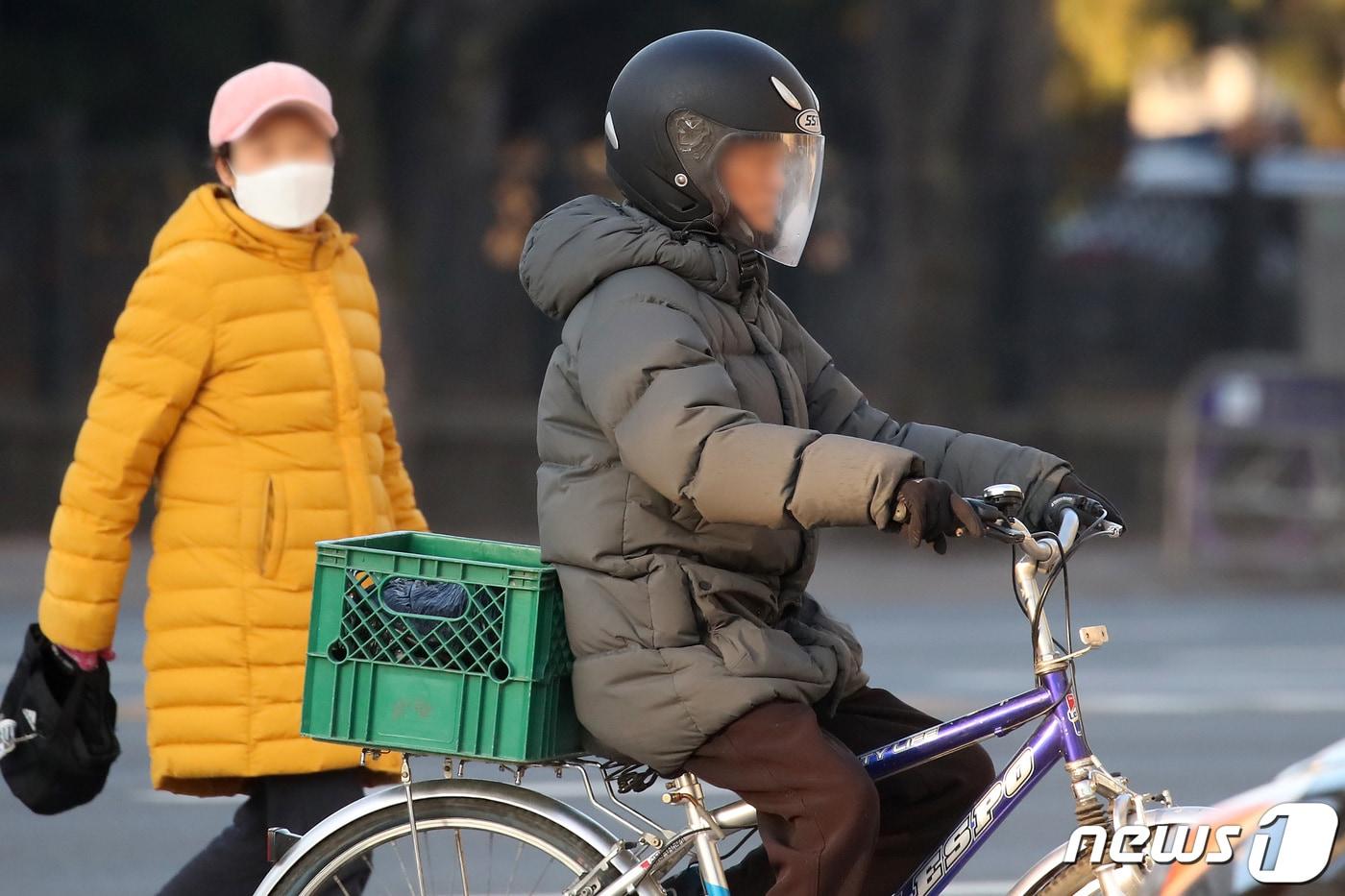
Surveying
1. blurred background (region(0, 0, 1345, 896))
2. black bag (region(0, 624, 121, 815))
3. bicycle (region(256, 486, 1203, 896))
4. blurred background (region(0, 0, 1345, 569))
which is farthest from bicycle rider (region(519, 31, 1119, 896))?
blurred background (region(0, 0, 1345, 569))

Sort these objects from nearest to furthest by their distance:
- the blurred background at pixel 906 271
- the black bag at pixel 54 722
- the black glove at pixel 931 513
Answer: the black glove at pixel 931 513
the black bag at pixel 54 722
the blurred background at pixel 906 271

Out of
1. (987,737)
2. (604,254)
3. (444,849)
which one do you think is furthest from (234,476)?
(987,737)

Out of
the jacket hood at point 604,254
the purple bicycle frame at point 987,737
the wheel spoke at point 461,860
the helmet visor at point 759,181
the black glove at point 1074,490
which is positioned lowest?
the wheel spoke at point 461,860

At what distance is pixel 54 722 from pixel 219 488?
55 cm

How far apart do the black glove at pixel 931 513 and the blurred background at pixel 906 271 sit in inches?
434

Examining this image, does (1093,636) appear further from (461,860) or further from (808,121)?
(461,860)

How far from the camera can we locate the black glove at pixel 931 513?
2.97 metres

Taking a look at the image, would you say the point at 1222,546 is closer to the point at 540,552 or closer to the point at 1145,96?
the point at 540,552

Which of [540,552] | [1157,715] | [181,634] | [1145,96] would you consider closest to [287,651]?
[181,634]

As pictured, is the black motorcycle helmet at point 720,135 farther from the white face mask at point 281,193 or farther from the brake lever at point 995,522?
the white face mask at point 281,193

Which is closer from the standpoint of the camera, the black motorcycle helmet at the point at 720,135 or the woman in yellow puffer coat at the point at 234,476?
the black motorcycle helmet at the point at 720,135

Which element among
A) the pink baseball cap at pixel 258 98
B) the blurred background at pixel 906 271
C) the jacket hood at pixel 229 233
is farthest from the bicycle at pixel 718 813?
the blurred background at pixel 906 271

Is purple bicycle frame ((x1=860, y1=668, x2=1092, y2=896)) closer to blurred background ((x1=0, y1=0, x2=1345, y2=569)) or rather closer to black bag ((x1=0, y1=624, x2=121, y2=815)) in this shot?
black bag ((x1=0, y1=624, x2=121, y2=815))

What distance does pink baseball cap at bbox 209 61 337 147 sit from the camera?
4254 millimetres
